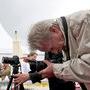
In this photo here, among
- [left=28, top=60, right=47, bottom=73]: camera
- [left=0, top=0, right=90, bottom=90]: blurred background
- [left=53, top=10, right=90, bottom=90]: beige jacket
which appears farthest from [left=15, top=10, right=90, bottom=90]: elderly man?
[left=0, top=0, right=90, bottom=90]: blurred background

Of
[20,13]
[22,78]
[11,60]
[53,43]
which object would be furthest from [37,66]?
[20,13]

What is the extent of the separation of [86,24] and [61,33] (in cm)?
11

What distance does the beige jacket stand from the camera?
131cm

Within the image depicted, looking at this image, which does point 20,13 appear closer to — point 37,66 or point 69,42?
point 37,66

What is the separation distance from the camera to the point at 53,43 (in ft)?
4.62

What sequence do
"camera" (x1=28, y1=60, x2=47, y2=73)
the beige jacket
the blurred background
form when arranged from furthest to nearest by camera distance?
A: the blurred background < "camera" (x1=28, y1=60, x2=47, y2=73) < the beige jacket

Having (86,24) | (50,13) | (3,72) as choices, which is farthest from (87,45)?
(50,13)

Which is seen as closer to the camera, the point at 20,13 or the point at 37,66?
the point at 37,66

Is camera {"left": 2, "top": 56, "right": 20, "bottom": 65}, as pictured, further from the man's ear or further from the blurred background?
the blurred background

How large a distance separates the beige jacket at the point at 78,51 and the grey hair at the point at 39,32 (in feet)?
0.17

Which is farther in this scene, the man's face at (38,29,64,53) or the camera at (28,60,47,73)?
the camera at (28,60,47,73)

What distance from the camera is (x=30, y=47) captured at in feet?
4.78

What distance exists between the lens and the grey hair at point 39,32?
1389mm

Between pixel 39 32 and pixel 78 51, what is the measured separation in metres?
0.17
